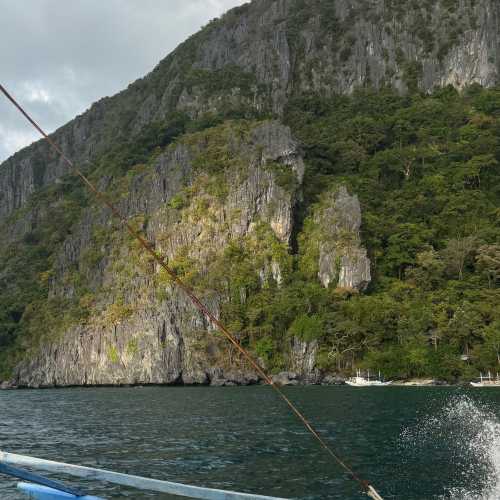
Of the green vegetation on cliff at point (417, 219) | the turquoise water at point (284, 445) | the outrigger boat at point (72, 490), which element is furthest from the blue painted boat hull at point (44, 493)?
the green vegetation on cliff at point (417, 219)

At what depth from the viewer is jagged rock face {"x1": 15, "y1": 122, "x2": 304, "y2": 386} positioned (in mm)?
96125

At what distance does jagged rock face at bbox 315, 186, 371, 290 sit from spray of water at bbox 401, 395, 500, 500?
57015mm

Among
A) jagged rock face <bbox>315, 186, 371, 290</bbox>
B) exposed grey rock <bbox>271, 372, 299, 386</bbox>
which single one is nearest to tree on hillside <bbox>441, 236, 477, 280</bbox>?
jagged rock face <bbox>315, 186, 371, 290</bbox>

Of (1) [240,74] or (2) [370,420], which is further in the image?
(1) [240,74]

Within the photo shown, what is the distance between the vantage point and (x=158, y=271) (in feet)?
354

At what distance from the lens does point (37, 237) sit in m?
164

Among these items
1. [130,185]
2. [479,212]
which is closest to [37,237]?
[130,185]

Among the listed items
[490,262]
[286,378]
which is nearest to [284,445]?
[286,378]

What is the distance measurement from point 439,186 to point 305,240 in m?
27.9

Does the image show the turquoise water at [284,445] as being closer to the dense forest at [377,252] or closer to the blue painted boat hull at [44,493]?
the blue painted boat hull at [44,493]

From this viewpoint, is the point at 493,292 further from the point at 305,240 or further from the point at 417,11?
the point at 417,11

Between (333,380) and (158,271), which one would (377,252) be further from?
(158,271)

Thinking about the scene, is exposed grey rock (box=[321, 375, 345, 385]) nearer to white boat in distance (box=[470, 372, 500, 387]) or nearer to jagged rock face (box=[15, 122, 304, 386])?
jagged rock face (box=[15, 122, 304, 386])

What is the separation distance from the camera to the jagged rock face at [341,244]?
322 ft
